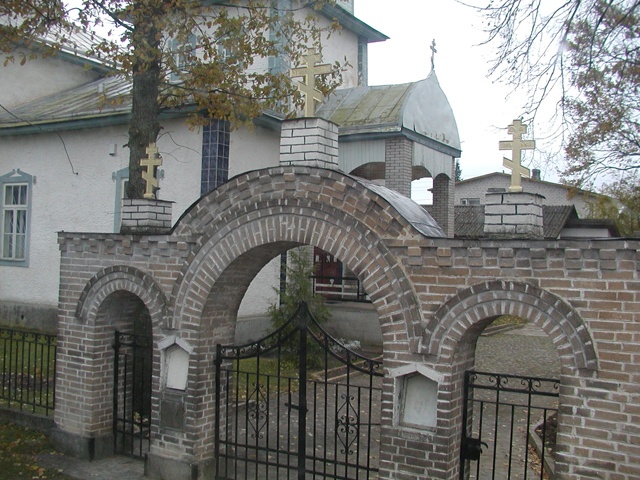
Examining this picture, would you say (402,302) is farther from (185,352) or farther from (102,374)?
(102,374)

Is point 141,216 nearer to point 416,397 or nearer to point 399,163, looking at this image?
point 416,397

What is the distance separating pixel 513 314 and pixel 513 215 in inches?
31.8

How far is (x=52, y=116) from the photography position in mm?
14875

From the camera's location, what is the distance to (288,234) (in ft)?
20.0

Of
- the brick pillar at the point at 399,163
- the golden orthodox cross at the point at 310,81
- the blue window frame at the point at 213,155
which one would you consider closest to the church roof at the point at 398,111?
the brick pillar at the point at 399,163

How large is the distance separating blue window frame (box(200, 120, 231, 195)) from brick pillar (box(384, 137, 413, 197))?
3451 millimetres

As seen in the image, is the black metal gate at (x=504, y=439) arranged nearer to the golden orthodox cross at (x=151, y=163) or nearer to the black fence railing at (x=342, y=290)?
the golden orthodox cross at (x=151, y=163)

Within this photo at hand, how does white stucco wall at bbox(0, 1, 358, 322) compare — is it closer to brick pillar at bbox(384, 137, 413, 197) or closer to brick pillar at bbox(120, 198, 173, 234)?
brick pillar at bbox(384, 137, 413, 197)

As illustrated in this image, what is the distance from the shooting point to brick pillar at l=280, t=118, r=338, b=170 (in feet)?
20.1

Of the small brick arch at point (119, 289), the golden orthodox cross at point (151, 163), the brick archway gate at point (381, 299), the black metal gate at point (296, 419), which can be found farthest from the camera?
the golden orthodox cross at point (151, 163)

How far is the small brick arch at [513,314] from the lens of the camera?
183 inches

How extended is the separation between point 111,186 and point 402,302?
10.4 meters

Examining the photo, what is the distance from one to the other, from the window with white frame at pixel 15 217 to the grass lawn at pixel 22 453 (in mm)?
8384

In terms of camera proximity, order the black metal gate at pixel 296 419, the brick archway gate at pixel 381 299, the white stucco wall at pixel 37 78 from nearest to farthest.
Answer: the brick archway gate at pixel 381 299 → the black metal gate at pixel 296 419 → the white stucco wall at pixel 37 78
